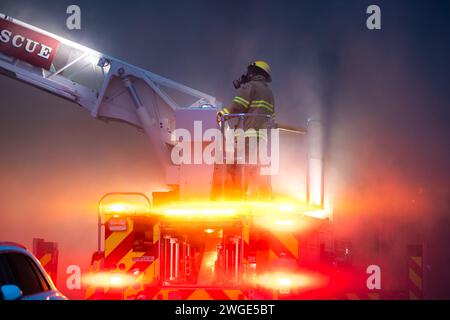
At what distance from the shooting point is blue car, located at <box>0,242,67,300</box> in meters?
6.24

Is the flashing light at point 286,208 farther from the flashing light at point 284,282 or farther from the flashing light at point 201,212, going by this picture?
the flashing light at point 284,282

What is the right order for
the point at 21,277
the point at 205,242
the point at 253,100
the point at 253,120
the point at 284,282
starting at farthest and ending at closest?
the point at 253,100 → the point at 253,120 → the point at 205,242 → the point at 284,282 → the point at 21,277

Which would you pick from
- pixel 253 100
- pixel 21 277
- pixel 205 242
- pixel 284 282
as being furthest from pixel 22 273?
pixel 253 100

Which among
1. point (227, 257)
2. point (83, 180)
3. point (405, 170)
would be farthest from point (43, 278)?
point (405, 170)

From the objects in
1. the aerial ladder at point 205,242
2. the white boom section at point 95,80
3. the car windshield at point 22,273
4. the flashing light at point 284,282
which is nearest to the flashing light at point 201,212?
the aerial ladder at point 205,242

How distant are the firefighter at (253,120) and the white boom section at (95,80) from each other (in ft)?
7.85

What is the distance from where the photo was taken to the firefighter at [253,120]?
10094 mm

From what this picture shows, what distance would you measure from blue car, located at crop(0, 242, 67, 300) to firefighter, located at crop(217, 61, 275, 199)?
3.35m

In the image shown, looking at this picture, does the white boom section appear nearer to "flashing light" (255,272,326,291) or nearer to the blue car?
"flashing light" (255,272,326,291)

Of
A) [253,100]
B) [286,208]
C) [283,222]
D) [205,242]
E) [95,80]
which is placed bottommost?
[205,242]

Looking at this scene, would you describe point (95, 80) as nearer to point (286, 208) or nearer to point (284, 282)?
point (286, 208)

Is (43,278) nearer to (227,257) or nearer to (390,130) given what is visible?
(227,257)

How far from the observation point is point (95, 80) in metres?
13.2

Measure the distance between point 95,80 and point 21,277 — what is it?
22.3ft
